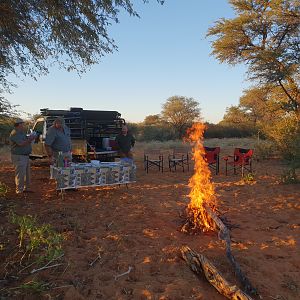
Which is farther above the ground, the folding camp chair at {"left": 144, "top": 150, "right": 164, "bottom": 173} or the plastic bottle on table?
the plastic bottle on table

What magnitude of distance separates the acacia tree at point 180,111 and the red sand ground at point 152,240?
37197 millimetres

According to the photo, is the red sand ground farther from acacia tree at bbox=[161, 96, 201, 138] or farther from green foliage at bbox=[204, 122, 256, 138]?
acacia tree at bbox=[161, 96, 201, 138]

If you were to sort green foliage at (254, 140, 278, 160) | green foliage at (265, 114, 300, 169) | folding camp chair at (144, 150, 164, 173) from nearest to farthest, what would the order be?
green foliage at (265, 114, 300, 169) → folding camp chair at (144, 150, 164, 173) → green foliage at (254, 140, 278, 160)

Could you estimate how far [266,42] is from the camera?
1784 cm

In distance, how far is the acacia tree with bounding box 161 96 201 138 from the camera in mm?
46375

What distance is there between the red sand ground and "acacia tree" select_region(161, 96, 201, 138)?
37.2 m

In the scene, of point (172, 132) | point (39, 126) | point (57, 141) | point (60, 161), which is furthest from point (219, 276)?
point (172, 132)

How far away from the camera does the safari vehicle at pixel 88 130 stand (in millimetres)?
11508

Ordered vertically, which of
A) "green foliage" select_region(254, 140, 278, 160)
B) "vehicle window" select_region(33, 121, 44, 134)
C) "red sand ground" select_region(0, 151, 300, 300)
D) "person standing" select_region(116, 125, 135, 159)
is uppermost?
"vehicle window" select_region(33, 121, 44, 134)

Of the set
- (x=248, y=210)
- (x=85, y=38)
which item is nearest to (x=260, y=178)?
(x=248, y=210)

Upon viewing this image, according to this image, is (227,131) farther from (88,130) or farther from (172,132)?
(88,130)

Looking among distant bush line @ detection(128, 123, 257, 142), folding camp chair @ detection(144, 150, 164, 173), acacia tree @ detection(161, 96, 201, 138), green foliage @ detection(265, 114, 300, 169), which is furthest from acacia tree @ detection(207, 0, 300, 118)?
acacia tree @ detection(161, 96, 201, 138)

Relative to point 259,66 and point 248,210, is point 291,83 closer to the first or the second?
point 259,66

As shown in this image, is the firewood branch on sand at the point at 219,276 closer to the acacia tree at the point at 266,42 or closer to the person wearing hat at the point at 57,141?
the person wearing hat at the point at 57,141
